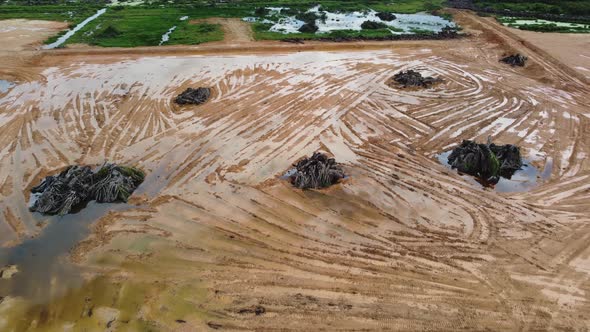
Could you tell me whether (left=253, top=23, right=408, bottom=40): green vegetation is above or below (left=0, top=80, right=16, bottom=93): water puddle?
above

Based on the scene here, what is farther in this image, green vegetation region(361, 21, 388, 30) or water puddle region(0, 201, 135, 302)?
green vegetation region(361, 21, 388, 30)

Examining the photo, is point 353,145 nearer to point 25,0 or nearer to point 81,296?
point 81,296

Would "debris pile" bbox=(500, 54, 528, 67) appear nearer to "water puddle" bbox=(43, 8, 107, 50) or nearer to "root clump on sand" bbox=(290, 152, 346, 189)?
"root clump on sand" bbox=(290, 152, 346, 189)

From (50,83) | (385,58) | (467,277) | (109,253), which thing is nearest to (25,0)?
(50,83)

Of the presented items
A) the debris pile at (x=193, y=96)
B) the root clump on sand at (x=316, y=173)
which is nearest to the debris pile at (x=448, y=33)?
the debris pile at (x=193, y=96)

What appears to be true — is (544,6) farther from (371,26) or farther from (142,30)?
(142,30)

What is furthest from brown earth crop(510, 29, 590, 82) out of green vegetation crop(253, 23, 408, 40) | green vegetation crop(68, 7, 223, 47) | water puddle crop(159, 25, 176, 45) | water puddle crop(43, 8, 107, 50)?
water puddle crop(43, 8, 107, 50)

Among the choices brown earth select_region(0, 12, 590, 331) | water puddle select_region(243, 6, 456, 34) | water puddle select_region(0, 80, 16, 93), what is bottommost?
brown earth select_region(0, 12, 590, 331)
